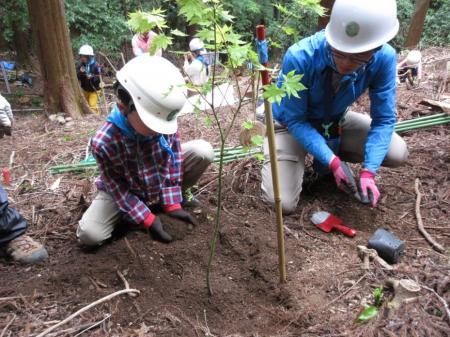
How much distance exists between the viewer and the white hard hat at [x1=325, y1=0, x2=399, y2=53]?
2.16 metres

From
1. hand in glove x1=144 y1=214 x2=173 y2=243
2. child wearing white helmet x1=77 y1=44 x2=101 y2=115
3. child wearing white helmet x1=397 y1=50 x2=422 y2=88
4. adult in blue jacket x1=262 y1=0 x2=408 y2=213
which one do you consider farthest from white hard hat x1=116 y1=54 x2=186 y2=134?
child wearing white helmet x1=77 y1=44 x2=101 y2=115

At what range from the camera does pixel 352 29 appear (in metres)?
2.19

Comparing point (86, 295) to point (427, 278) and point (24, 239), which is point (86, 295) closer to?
point (24, 239)

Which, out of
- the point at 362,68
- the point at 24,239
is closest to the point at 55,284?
the point at 24,239

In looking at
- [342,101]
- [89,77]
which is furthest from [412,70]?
[89,77]

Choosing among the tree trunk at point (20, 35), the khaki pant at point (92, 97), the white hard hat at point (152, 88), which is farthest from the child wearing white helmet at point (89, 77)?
the white hard hat at point (152, 88)

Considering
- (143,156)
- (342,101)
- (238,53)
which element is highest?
(238,53)

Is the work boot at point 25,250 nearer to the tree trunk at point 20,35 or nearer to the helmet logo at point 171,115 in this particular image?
the helmet logo at point 171,115

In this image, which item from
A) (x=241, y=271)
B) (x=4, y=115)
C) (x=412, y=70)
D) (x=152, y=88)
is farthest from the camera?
(x=412, y=70)

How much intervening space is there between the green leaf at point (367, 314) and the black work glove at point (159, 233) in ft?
A: 3.88

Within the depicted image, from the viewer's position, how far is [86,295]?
6.59ft

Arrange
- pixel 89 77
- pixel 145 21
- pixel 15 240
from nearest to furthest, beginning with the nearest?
pixel 145 21 → pixel 15 240 → pixel 89 77

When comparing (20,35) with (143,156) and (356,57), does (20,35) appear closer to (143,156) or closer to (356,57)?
(143,156)

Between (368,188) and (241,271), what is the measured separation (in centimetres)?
106
